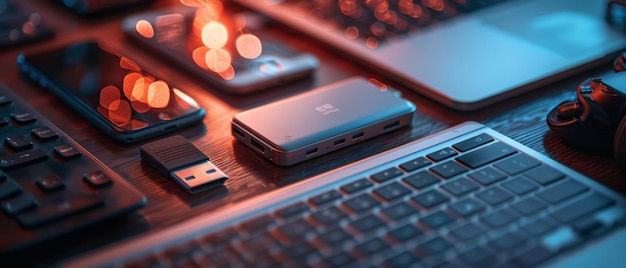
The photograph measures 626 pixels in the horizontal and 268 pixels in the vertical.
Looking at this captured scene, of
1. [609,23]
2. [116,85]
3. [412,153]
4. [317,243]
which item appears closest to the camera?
[317,243]

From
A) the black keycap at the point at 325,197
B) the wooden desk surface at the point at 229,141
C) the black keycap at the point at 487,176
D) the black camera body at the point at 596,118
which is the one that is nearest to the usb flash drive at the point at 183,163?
the wooden desk surface at the point at 229,141

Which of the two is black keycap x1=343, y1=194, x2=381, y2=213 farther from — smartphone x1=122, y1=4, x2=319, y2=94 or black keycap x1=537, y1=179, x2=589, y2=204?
smartphone x1=122, y1=4, x2=319, y2=94

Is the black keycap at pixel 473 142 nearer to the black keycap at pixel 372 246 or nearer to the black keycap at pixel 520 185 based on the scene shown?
the black keycap at pixel 520 185

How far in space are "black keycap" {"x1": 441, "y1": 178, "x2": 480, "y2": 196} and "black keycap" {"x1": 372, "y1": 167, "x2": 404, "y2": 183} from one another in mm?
39

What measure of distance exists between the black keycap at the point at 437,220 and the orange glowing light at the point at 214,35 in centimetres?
41

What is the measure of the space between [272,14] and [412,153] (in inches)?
16.2

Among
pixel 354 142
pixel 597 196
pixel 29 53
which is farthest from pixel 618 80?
pixel 29 53

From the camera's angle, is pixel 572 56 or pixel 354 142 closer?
pixel 354 142

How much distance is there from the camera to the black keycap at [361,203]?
0.56 m

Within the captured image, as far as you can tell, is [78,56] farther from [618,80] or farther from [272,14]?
[618,80]

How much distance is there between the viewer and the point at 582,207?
568mm

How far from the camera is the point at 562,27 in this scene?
931 mm

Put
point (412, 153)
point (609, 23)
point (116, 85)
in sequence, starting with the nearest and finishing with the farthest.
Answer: point (412, 153)
point (116, 85)
point (609, 23)

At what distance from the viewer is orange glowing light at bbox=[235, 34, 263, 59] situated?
0.86m
